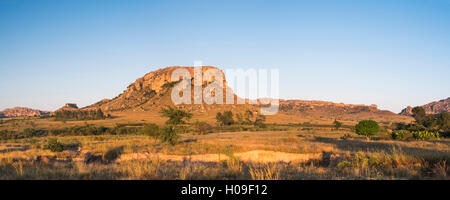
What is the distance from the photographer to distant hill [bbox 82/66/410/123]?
355ft

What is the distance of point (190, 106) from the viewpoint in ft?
348

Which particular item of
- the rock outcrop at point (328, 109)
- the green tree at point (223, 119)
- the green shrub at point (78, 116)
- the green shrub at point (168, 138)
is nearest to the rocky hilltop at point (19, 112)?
the green shrub at point (78, 116)

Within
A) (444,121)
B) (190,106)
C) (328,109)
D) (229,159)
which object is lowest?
(328,109)

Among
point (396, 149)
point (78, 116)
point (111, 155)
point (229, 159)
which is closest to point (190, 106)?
Result: point (78, 116)

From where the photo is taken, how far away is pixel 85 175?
7.23 m

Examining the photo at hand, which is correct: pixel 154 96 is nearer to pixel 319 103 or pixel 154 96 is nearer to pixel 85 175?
pixel 319 103

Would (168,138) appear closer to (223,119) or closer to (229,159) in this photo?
(229,159)

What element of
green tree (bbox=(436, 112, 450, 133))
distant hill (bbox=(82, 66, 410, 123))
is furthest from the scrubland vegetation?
distant hill (bbox=(82, 66, 410, 123))

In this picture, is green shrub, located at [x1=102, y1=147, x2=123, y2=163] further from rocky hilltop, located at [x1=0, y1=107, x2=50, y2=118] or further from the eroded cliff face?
rocky hilltop, located at [x1=0, y1=107, x2=50, y2=118]

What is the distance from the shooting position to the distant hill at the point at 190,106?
355 ft

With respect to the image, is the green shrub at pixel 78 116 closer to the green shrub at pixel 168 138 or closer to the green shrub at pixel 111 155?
the green shrub at pixel 168 138
